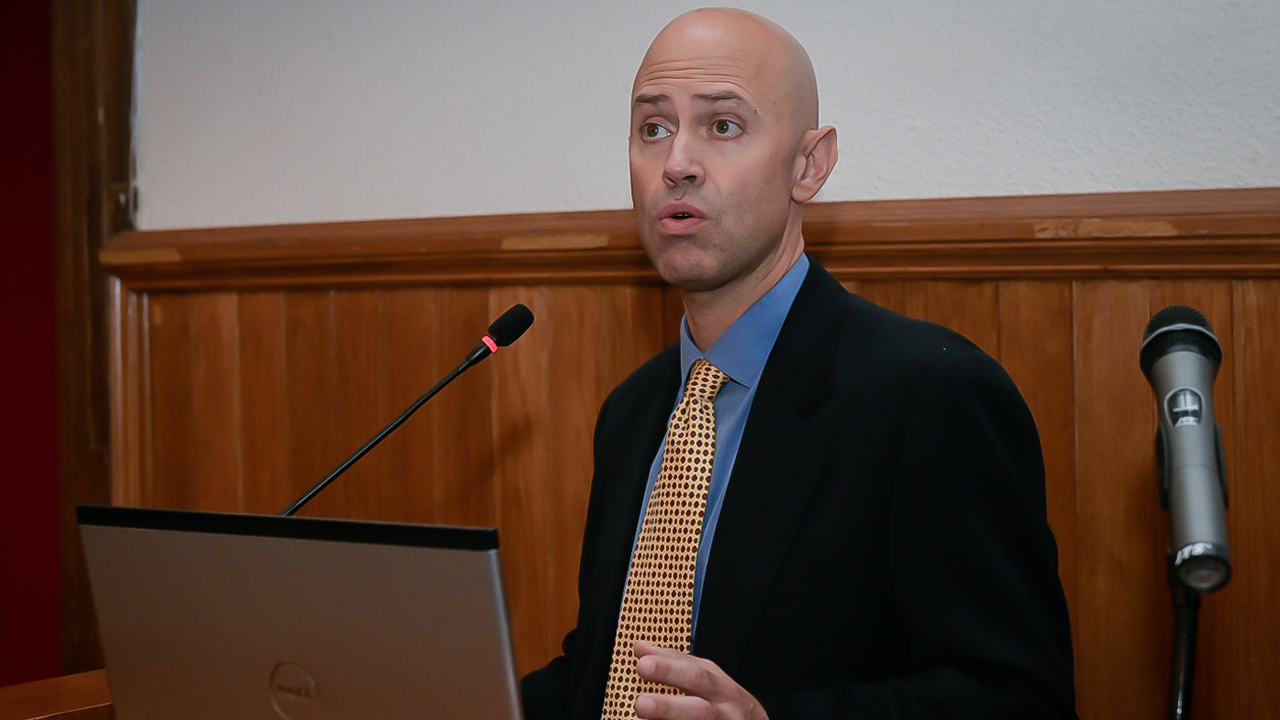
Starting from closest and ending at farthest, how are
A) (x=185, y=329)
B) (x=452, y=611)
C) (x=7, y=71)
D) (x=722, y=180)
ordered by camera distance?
(x=452, y=611) < (x=722, y=180) < (x=185, y=329) < (x=7, y=71)

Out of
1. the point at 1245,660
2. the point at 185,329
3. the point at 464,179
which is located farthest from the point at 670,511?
the point at 185,329

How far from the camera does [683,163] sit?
126cm

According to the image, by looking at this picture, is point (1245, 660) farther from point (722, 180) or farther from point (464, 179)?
point (464, 179)

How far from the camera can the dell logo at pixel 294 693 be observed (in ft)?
3.00

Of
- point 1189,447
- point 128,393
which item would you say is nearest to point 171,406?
point 128,393

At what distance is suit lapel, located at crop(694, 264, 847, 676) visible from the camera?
1167 mm

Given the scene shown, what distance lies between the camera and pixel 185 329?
240 centimetres

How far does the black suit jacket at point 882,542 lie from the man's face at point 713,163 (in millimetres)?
105

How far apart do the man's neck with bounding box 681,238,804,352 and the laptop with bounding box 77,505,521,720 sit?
56 cm

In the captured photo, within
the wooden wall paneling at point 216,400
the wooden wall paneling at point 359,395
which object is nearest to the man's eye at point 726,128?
the wooden wall paneling at point 359,395

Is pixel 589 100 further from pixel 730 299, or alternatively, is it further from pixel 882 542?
pixel 882 542

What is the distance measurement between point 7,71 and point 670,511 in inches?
91.3

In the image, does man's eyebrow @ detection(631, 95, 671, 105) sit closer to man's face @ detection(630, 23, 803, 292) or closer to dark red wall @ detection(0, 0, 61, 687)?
man's face @ detection(630, 23, 803, 292)

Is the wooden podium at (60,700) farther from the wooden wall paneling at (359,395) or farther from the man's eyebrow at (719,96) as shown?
the man's eyebrow at (719,96)
